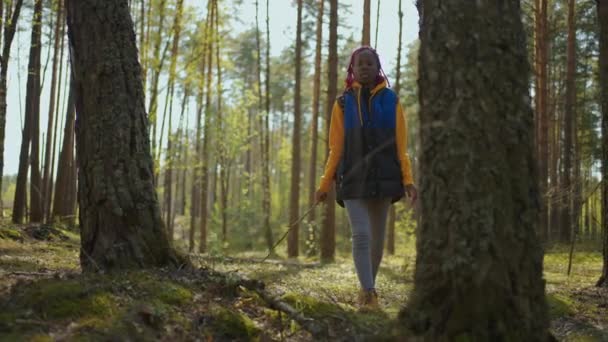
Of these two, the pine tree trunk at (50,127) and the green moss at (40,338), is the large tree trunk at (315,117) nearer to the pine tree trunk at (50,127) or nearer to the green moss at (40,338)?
the pine tree trunk at (50,127)

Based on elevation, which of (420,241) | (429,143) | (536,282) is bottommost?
(536,282)


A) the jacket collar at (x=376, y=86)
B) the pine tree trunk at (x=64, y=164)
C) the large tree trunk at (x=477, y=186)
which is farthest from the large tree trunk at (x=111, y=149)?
the pine tree trunk at (x=64, y=164)

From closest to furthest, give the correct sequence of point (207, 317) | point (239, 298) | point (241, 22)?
point (207, 317) < point (239, 298) < point (241, 22)

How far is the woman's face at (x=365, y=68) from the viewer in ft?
13.2

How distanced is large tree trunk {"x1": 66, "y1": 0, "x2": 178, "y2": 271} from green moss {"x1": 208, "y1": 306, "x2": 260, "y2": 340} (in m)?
1.03

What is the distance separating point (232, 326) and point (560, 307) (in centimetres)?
292

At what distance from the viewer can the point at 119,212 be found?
3674 mm

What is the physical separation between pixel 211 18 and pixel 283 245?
11.8 meters

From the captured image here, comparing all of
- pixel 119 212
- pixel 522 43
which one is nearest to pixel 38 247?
pixel 119 212

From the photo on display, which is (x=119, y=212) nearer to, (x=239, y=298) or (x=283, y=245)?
(x=239, y=298)

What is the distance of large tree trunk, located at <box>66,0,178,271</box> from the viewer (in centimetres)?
369

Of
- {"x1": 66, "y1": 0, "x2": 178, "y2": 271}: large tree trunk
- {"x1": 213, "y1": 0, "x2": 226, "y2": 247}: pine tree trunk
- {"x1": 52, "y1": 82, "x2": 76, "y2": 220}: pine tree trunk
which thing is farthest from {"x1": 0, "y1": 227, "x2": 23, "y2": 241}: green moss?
{"x1": 213, "y1": 0, "x2": 226, "y2": 247}: pine tree trunk

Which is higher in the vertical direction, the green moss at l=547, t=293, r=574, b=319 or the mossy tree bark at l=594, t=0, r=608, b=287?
the mossy tree bark at l=594, t=0, r=608, b=287

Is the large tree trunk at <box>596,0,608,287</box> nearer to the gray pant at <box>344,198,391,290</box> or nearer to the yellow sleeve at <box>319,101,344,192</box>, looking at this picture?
the gray pant at <box>344,198,391,290</box>
